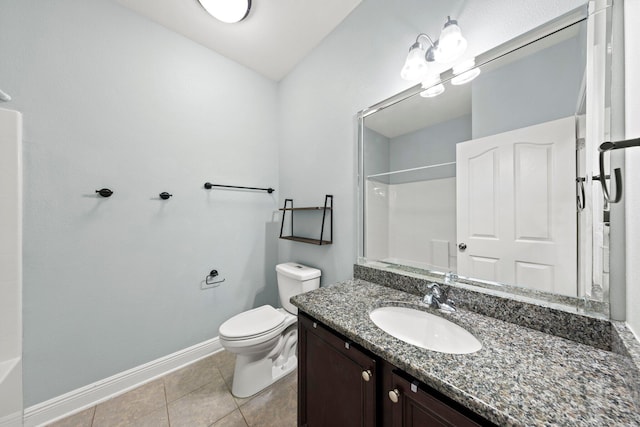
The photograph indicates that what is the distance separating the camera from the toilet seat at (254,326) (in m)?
1.35

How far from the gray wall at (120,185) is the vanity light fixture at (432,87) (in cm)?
152

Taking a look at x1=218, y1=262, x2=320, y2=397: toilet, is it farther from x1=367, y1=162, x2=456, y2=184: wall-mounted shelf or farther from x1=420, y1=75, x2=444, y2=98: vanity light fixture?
x1=420, y1=75, x2=444, y2=98: vanity light fixture

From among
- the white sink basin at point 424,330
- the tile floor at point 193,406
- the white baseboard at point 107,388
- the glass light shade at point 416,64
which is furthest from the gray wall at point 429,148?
the white baseboard at point 107,388

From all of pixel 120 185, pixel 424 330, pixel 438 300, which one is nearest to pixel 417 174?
pixel 438 300

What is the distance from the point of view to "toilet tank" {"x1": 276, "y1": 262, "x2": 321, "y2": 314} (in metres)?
1.67

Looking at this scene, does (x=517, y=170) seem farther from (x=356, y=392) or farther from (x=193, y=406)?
(x=193, y=406)

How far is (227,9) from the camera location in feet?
4.74

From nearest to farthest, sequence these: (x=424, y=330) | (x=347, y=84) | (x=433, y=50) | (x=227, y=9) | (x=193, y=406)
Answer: (x=424, y=330) < (x=433, y=50) < (x=193, y=406) < (x=227, y=9) < (x=347, y=84)

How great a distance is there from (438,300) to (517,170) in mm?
623

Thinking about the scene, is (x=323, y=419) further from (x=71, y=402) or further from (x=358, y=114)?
(x=358, y=114)

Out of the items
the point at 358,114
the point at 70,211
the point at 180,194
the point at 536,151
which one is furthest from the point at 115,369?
the point at 536,151

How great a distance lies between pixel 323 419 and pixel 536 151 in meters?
1.39

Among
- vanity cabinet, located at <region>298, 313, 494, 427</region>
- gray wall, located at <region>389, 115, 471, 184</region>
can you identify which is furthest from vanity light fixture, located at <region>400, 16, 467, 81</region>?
vanity cabinet, located at <region>298, 313, 494, 427</region>

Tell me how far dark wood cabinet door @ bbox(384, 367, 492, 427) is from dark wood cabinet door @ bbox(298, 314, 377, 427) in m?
0.07
